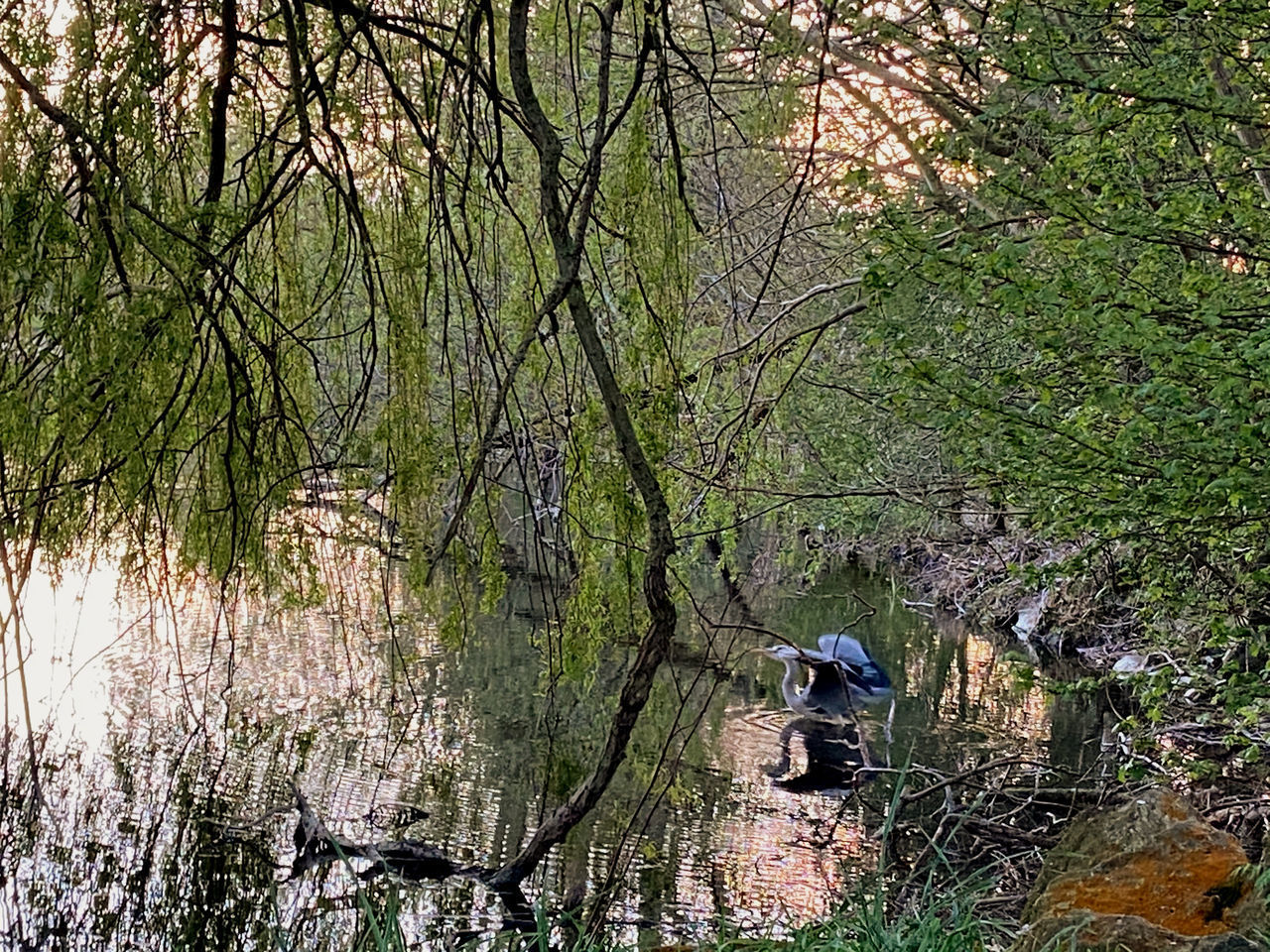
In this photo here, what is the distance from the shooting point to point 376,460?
2.03m

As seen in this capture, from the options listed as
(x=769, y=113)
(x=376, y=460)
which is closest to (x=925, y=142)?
(x=769, y=113)

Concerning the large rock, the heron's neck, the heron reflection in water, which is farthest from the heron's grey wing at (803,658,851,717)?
the large rock

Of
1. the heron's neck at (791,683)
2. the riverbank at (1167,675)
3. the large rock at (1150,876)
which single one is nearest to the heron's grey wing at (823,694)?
the heron's neck at (791,683)

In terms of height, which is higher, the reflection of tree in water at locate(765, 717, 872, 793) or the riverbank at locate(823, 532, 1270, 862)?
the riverbank at locate(823, 532, 1270, 862)

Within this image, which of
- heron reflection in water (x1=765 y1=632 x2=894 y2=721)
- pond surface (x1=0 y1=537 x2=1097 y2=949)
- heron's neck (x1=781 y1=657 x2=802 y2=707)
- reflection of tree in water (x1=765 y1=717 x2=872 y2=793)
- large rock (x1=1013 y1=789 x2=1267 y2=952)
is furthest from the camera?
heron's neck (x1=781 y1=657 x2=802 y2=707)

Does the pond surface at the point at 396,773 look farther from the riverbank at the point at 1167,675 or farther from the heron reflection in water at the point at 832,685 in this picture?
the riverbank at the point at 1167,675

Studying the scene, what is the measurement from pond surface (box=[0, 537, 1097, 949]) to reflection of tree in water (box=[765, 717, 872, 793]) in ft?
0.08

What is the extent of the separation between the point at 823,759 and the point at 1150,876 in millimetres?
3687

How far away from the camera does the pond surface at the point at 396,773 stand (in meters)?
3.49

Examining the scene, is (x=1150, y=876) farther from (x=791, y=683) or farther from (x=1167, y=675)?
(x=791, y=683)

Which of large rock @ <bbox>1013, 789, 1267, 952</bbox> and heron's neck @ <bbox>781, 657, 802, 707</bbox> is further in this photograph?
heron's neck @ <bbox>781, 657, 802, 707</bbox>

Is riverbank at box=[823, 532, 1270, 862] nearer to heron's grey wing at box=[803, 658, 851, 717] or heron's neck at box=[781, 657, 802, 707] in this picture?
heron's grey wing at box=[803, 658, 851, 717]

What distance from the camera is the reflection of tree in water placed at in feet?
19.5

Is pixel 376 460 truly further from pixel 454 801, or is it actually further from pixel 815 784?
pixel 815 784
